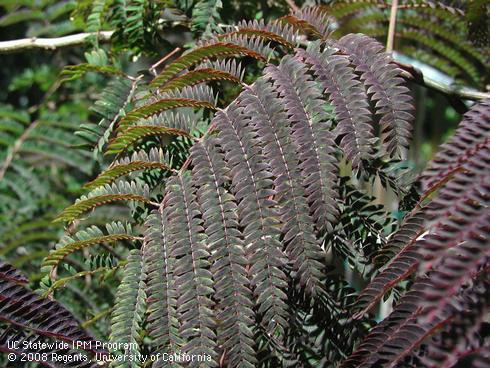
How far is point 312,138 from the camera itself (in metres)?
0.67

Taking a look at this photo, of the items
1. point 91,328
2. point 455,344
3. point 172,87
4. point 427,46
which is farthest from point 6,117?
point 455,344

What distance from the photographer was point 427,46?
53.2 inches

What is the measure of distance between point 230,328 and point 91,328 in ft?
1.66

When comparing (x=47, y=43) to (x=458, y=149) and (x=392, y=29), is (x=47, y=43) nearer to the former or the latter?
(x=392, y=29)

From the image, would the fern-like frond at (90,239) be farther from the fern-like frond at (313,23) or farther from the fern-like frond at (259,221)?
the fern-like frond at (313,23)

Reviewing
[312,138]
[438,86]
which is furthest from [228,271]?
[438,86]

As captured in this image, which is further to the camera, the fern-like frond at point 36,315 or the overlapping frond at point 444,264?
the fern-like frond at point 36,315

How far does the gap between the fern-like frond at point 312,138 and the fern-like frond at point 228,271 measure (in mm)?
90

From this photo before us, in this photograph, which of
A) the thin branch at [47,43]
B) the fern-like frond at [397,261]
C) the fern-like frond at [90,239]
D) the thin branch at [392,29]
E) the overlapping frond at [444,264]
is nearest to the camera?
the overlapping frond at [444,264]

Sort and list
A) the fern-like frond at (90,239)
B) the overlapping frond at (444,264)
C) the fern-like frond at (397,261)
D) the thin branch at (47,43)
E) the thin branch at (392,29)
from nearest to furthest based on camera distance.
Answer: the overlapping frond at (444,264), the fern-like frond at (397,261), the fern-like frond at (90,239), the thin branch at (392,29), the thin branch at (47,43)

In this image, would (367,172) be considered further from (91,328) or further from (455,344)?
(91,328)

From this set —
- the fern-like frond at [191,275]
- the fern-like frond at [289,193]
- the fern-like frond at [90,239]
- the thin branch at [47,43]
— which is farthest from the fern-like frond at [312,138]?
the thin branch at [47,43]

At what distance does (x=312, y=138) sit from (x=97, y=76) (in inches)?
50.7

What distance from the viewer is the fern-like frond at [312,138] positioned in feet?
2.10
